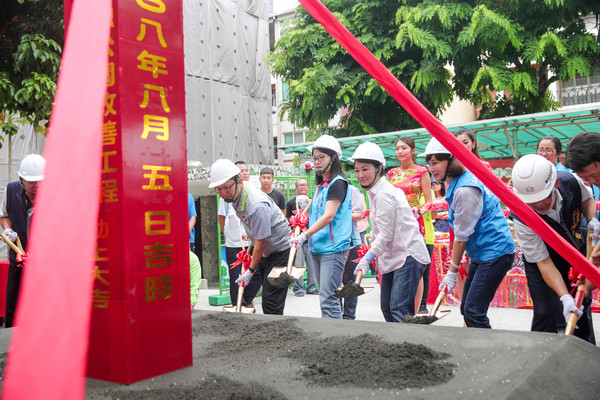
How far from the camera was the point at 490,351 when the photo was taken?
7.25 ft

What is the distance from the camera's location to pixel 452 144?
2312 millimetres

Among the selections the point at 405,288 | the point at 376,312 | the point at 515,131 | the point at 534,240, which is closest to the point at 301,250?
the point at 376,312

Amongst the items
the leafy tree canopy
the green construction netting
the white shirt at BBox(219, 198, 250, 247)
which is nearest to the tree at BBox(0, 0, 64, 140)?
the white shirt at BBox(219, 198, 250, 247)

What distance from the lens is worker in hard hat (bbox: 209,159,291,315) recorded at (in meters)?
3.96

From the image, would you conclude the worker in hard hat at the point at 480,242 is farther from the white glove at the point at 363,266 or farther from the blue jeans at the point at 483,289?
the white glove at the point at 363,266

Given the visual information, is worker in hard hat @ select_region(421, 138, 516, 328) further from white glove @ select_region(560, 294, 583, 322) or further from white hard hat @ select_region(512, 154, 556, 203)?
white glove @ select_region(560, 294, 583, 322)

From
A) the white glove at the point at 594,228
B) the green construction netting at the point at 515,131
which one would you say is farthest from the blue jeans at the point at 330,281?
the green construction netting at the point at 515,131

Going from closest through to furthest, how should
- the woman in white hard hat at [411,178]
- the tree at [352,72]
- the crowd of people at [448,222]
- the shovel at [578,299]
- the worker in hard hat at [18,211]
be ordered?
the shovel at [578,299] < the crowd of people at [448,222] < the worker in hard hat at [18,211] < the woman in white hard hat at [411,178] < the tree at [352,72]

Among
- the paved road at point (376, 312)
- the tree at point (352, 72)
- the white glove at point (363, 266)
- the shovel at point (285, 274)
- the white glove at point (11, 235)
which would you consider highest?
the tree at point (352, 72)

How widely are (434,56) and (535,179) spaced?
12708mm

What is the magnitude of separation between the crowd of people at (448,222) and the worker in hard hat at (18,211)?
1.54 m

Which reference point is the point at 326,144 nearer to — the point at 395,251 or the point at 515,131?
the point at 395,251

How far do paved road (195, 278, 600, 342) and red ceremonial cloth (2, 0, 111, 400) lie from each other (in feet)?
13.6

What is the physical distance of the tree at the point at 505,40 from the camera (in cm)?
1347
